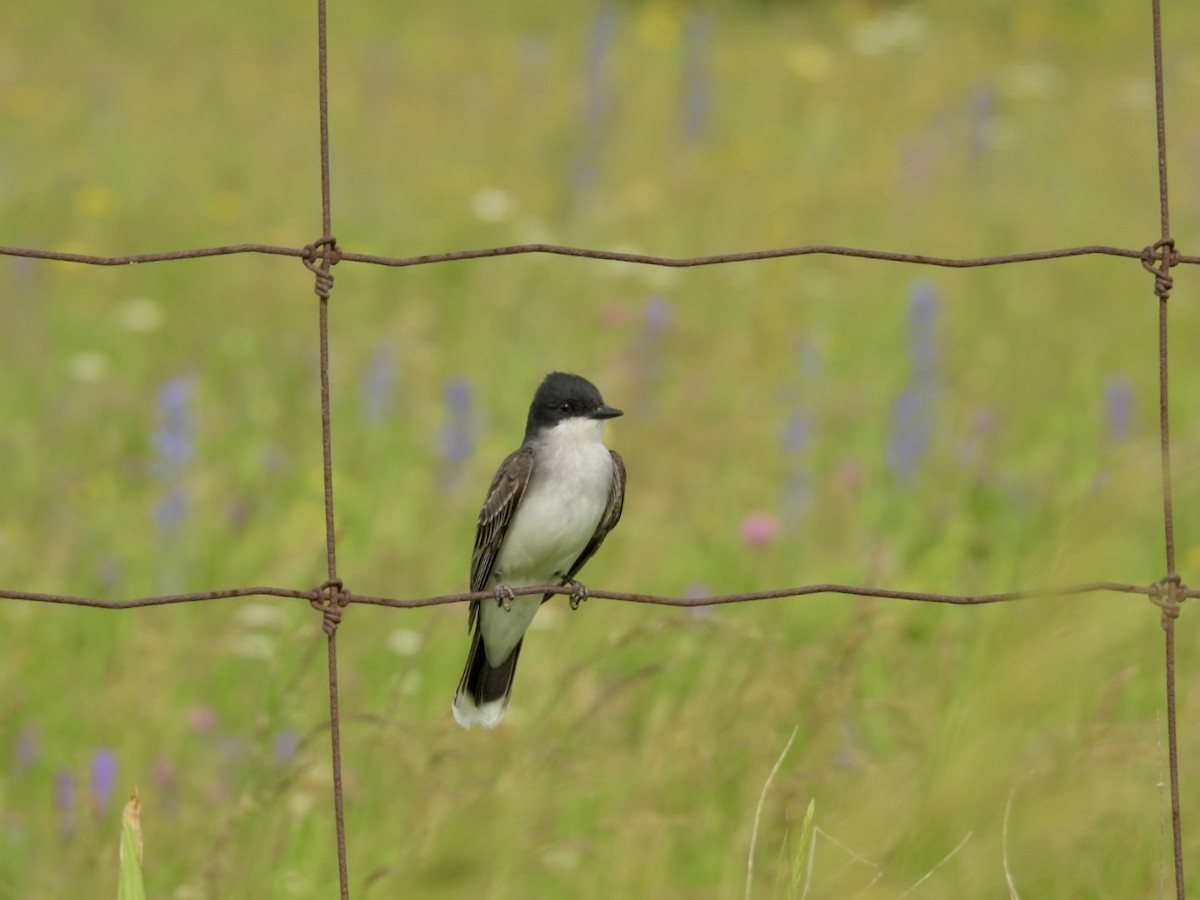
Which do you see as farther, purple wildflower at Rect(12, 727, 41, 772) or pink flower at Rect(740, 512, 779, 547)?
pink flower at Rect(740, 512, 779, 547)

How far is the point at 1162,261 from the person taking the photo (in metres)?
2.85

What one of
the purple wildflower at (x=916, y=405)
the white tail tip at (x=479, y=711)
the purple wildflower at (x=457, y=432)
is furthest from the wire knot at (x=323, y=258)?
the purple wildflower at (x=916, y=405)

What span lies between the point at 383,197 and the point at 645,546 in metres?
4.14

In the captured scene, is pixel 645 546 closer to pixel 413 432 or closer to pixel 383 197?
pixel 413 432

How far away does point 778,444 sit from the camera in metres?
6.12

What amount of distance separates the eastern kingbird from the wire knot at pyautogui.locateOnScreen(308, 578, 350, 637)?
108cm

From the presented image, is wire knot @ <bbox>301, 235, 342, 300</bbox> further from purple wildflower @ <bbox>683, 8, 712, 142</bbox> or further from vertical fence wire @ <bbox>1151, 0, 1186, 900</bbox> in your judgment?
purple wildflower @ <bbox>683, 8, 712, 142</bbox>

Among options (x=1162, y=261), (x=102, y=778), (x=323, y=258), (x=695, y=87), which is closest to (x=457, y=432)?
(x=102, y=778)

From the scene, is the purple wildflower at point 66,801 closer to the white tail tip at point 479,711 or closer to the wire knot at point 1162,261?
the white tail tip at point 479,711

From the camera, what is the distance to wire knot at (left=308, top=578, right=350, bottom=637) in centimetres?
266

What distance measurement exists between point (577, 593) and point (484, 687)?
783 millimetres

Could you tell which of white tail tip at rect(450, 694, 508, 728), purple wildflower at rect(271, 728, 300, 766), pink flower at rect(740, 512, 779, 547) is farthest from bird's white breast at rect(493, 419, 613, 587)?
pink flower at rect(740, 512, 779, 547)

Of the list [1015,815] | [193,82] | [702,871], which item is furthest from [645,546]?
[193,82]

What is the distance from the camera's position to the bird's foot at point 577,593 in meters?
3.09
